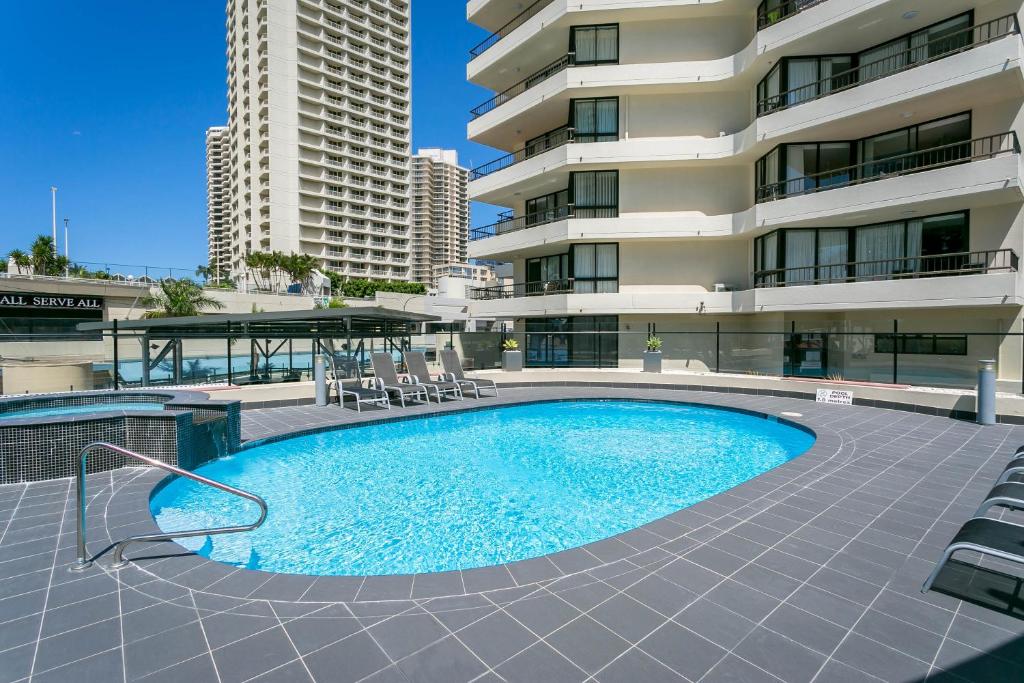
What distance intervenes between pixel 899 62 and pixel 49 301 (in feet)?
158

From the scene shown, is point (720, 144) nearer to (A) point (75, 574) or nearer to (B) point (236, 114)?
(A) point (75, 574)

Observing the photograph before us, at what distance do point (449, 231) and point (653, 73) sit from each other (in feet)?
381

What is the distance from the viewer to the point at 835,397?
37.4ft

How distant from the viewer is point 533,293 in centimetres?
2303

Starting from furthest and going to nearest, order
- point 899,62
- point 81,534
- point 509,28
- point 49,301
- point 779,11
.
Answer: point 49,301 < point 509,28 < point 779,11 < point 899,62 < point 81,534

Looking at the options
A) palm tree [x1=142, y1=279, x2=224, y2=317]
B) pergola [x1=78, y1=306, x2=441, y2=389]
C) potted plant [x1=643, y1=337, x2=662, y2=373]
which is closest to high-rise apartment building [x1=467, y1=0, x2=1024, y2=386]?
potted plant [x1=643, y1=337, x2=662, y2=373]

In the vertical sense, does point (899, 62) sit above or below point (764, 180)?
above

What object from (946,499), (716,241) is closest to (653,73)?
(716,241)

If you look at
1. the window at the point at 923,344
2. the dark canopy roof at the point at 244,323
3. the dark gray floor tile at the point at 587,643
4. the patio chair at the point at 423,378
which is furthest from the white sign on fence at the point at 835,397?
the dark gray floor tile at the point at 587,643

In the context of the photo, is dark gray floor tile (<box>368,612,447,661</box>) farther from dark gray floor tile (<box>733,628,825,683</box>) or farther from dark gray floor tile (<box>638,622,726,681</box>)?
dark gray floor tile (<box>733,628,825,683</box>)

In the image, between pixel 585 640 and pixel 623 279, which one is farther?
pixel 623 279

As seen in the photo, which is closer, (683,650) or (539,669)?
(539,669)

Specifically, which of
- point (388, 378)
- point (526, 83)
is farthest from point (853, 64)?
point (388, 378)

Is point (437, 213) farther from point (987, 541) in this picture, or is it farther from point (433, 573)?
point (987, 541)
